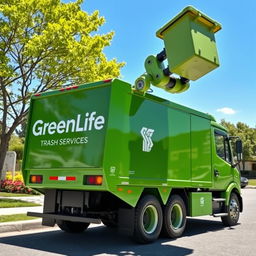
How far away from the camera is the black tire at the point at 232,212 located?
10.7 meters

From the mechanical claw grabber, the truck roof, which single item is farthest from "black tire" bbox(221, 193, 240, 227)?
the mechanical claw grabber

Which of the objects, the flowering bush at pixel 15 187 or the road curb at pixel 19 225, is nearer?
the road curb at pixel 19 225

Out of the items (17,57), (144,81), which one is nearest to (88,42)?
(17,57)

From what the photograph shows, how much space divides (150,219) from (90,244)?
1333mm

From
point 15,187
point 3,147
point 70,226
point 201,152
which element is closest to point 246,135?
point 15,187

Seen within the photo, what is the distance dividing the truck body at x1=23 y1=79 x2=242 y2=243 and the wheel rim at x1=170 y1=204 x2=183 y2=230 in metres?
0.01

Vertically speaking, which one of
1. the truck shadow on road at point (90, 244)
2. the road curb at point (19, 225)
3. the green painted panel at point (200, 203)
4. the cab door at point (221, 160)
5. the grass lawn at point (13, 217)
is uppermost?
the cab door at point (221, 160)

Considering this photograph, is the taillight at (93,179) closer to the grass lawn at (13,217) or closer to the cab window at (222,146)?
the grass lawn at (13,217)

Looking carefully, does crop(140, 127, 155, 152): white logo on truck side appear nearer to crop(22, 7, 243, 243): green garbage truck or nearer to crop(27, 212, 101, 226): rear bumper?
crop(22, 7, 243, 243): green garbage truck

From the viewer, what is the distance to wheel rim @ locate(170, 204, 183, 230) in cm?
884

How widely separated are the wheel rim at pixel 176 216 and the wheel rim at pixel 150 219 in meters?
0.90

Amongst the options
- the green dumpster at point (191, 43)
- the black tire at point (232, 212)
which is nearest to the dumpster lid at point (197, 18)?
the green dumpster at point (191, 43)

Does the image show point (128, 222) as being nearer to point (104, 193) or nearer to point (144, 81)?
point (104, 193)

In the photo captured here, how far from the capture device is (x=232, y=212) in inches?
429
